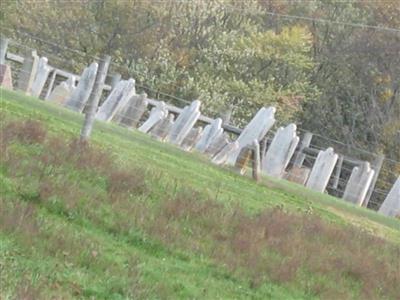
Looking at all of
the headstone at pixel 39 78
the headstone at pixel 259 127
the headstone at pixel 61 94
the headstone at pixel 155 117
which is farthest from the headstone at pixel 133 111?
the headstone at pixel 259 127

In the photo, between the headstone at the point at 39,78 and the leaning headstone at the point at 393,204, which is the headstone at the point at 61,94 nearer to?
the headstone at the point at 39,78

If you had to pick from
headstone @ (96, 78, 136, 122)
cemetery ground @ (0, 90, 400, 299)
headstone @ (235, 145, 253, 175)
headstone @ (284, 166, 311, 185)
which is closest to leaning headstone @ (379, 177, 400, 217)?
headstone @ (284, 166, 311, 185)

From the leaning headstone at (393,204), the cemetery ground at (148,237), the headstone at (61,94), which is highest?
the leaning headstone at (393,204)

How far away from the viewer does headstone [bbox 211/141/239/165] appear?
905 inches

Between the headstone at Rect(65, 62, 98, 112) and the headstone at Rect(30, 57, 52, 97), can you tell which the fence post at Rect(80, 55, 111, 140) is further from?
the headstone at Rect(30, 57, 52, 97)

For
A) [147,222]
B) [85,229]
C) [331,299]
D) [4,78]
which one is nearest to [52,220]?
[85,229]

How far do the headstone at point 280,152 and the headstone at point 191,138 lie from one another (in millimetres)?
1939

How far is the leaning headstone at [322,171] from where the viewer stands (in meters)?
27.8

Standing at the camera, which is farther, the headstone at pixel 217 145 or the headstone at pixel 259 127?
the headstone at pixel 259 127

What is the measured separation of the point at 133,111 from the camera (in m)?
26.6

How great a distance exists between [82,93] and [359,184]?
27.0 ft

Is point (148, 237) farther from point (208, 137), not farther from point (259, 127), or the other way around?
point (208, 137)

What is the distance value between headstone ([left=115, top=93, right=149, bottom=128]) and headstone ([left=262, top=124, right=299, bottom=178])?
11.9 ft

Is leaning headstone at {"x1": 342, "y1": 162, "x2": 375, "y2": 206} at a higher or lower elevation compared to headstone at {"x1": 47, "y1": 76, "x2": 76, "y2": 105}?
higher
